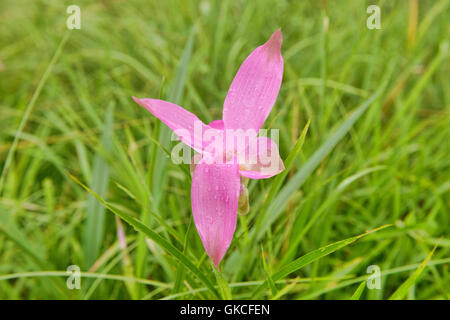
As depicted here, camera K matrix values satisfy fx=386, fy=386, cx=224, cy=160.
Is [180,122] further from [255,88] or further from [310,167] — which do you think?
[310,167]

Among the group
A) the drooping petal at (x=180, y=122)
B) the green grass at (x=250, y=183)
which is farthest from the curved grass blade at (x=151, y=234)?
the drooping petal at (x=180, y=122)

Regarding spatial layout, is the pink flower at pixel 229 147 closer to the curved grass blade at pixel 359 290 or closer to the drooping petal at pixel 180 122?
the drooping petal at pixel 180 122

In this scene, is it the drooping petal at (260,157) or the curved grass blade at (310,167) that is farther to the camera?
the curved grass blade at (310,167)

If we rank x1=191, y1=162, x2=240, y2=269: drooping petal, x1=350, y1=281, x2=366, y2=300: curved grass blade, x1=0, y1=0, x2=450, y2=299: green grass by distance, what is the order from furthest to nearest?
x1=0, y1=0, x2=450, y2=299: green grass
x1=350, y1=281, x2=366, y2=300: curved grass blade
x1=191, y1=162, x2=240, y2=269: drooping petal

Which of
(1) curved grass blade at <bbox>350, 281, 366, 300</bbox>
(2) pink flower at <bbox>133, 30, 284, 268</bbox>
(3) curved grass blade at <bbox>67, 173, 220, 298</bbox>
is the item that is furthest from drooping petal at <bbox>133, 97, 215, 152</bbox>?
(1) curved grass blade at <bbox>350, 281, 366, 300</bbox>

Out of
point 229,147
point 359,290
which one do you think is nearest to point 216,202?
point 229,147

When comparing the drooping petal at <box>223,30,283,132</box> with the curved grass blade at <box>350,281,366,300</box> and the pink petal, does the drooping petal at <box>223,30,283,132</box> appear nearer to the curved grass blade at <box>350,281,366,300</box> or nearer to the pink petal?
the pink petal

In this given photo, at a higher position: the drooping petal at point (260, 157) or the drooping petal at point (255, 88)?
the drooping petal at point (255, 88)

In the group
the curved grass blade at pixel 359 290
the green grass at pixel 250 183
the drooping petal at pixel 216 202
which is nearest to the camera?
the drooping petal at pixel 216 202
